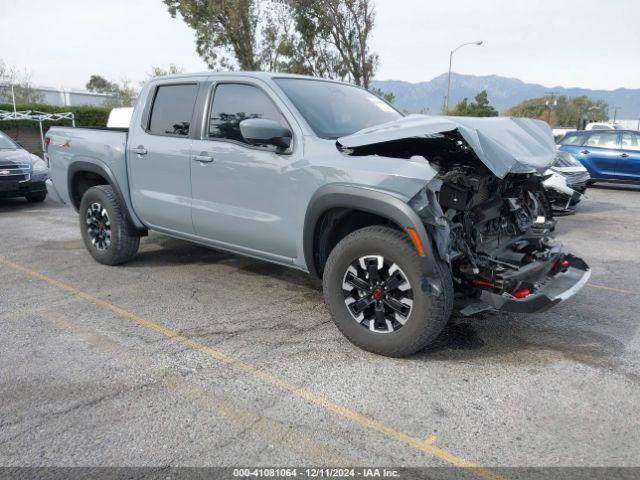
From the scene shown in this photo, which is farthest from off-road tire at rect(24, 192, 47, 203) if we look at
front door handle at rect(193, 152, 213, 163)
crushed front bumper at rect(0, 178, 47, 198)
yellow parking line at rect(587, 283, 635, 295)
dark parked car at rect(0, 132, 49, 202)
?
yellow parking line at rect(587, 283, 635, 295)

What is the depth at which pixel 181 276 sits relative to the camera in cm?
554

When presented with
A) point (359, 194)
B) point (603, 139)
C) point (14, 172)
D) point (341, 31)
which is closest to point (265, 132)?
point (359, 194)

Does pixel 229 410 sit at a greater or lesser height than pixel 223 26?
lesser

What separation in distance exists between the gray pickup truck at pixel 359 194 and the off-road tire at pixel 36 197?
5847 millimetres

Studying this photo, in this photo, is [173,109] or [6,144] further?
[6,144]

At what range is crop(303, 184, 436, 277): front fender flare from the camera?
3.33 m

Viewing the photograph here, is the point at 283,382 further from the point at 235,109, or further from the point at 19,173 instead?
the point at 19,173

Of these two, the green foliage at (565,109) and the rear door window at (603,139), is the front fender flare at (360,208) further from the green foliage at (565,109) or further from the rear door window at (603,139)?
the green foliage at (565,109)

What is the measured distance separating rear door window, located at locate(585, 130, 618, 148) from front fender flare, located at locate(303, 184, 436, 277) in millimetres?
12164

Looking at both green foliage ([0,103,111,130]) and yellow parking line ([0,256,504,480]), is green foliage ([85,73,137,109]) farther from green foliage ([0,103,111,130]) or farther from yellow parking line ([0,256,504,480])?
yellow parking line ([0,256,504,480])

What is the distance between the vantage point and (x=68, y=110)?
80.8 ft

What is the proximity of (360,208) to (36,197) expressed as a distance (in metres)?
8.97

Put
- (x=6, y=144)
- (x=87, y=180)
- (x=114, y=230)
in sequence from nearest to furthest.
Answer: (x=114, y=230), (x=87, y=180), (x=6, y=144)

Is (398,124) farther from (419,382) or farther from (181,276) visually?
(181,276)
